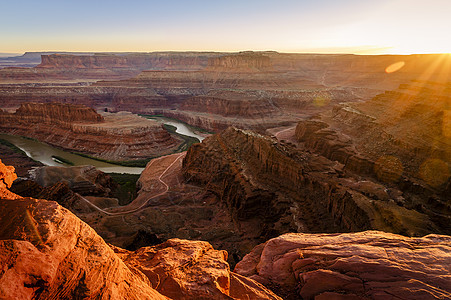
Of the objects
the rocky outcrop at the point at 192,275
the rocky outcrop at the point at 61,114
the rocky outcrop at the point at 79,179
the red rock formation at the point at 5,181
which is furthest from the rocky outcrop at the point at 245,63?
the red rock formation at the point at 5,181

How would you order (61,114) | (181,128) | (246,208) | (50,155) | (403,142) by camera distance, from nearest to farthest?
(246,208), (403,142), (50,155), (61,114), (181,128)

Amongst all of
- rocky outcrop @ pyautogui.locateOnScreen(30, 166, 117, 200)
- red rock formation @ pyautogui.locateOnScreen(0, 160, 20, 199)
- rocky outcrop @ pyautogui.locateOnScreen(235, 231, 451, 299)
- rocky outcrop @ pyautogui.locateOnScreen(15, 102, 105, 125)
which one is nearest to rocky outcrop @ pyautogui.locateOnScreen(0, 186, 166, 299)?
red rock formation @ pyautogui.locateOnScreen(0, 160, 20, 199)

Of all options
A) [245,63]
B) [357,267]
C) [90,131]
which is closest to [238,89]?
[245,63]

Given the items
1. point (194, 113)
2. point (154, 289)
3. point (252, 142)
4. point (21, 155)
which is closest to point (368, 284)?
point (154, 289)

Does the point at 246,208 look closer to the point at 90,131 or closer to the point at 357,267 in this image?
the point at 357,267

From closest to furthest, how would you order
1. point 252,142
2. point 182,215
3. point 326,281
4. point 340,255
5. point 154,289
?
point 154,289
point 326,281
point 340,255
point 182,215
point 252,142

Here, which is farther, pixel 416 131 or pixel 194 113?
pixel 194 113

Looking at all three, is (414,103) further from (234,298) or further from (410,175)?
(234,298)
